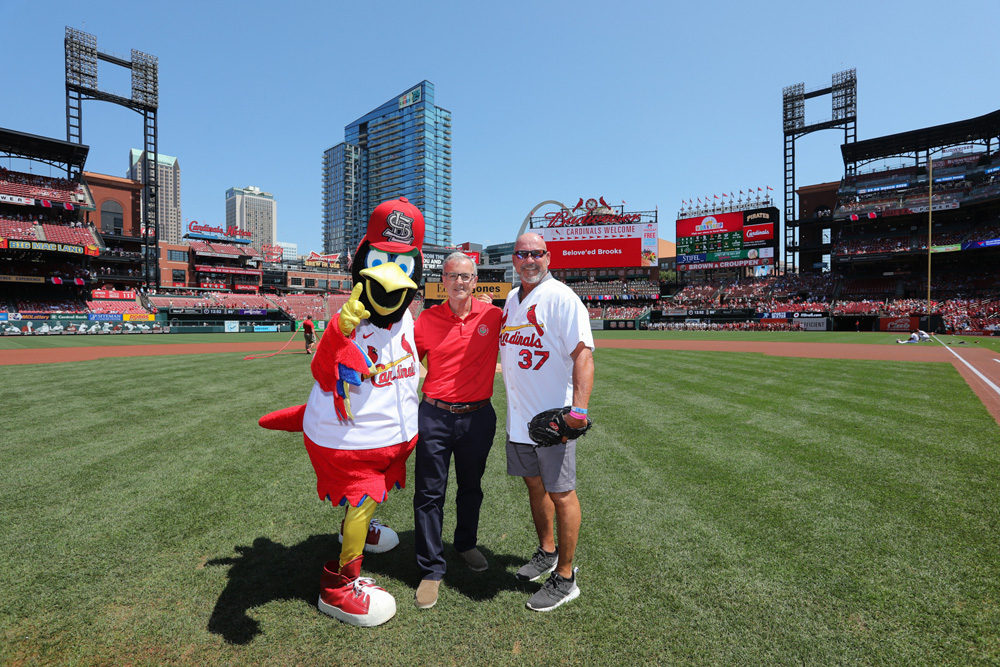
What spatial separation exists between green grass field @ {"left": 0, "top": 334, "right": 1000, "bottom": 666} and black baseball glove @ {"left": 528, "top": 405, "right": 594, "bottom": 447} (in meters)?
1.02

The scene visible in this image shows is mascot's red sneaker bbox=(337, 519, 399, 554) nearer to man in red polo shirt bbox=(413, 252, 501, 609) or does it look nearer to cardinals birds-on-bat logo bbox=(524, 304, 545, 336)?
man in red polo shirt bbox=(413, 252, 501, 609)

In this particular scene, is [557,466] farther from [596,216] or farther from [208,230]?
[208,230]

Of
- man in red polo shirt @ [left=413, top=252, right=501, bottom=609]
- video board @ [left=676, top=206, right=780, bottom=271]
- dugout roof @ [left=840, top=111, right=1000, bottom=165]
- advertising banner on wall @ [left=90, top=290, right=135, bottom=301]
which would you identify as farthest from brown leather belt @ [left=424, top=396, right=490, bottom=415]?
dugout roof @ [left=840, top=111, right=1000, bottom=165]

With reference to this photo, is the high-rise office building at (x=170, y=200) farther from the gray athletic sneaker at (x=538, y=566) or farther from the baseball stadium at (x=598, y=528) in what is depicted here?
the gray athletic sneaker at (x=538, y=566)

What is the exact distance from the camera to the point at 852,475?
488 cm

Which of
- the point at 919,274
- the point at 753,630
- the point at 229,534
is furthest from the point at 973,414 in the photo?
the point at 919,274

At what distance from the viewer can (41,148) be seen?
1702 inches

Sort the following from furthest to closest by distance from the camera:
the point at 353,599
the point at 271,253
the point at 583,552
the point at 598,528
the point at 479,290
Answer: the point at 271,253
the point at 479,290
the point at 598,528
the point at 583,552
the point at 353,599

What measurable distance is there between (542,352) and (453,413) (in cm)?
71

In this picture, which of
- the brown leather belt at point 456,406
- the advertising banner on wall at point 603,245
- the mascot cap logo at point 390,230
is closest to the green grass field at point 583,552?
the brown leather belt at point 456,406

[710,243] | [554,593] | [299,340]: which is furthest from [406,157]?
A: [554,593]

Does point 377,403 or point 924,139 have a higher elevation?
point 924,139

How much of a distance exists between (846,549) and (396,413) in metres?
3.45

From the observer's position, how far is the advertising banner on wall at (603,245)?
51.4m
